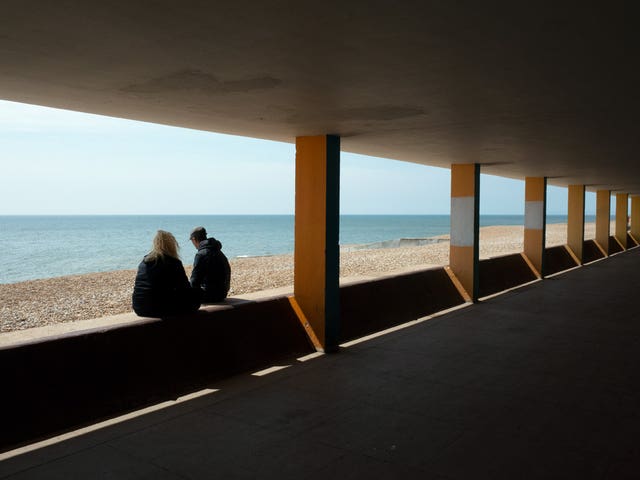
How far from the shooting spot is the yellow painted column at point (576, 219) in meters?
18.3

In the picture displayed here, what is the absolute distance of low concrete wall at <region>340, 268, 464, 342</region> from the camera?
798 centimetres

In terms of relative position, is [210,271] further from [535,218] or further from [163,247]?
[535,218]

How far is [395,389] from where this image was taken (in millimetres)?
5430

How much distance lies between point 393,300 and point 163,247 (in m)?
4.64

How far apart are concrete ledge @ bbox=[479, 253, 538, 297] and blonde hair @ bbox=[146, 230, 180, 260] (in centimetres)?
822

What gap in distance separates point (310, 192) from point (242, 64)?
3464mm

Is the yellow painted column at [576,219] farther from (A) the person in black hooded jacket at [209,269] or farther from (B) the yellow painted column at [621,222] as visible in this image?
(A) the person in black hooded jacket at [209,269]

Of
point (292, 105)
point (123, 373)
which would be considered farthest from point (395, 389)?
point (292, 105)

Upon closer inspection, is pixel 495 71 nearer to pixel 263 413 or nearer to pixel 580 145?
pixel 263 413

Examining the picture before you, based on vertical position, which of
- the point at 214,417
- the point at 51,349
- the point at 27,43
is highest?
the point at 27,43

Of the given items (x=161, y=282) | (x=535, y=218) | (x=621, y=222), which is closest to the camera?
(x=161, y=282)

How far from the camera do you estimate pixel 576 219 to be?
18.4 metres

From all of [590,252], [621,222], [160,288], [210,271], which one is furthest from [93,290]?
[621,222]

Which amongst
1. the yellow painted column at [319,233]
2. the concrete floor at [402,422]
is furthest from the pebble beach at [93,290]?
the concrete floor at [402,422]
